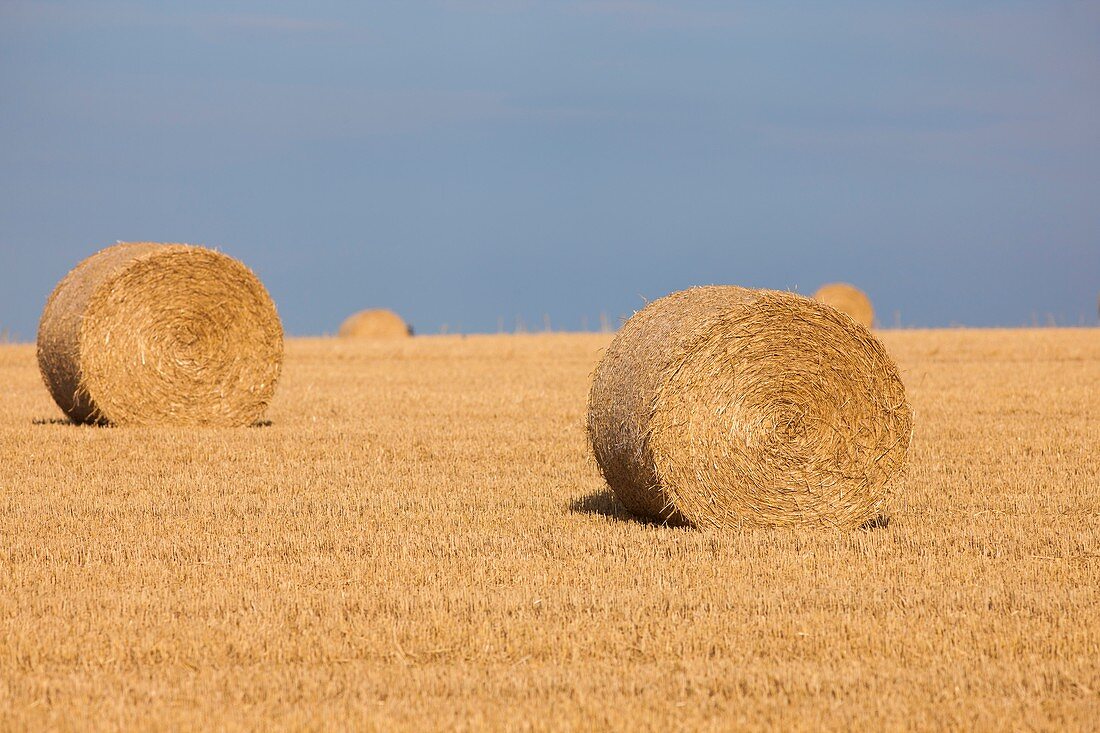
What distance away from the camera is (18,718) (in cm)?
516

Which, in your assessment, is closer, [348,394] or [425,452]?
[425,452]

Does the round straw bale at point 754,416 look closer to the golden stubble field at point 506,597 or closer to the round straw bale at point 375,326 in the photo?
the golden stubble field at point 506,597

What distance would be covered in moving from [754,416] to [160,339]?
8.52 metres

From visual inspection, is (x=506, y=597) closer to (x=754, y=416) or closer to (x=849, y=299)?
(x=754, y=416)

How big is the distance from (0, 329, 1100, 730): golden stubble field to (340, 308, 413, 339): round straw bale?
2380 cm

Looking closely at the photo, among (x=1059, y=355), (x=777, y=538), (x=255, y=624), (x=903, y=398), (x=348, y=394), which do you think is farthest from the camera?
(x=1059, y=355)

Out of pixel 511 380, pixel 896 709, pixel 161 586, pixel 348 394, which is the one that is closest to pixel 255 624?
pixel 161 586

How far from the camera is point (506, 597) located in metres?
6.85

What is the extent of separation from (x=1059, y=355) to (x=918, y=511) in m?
18.9

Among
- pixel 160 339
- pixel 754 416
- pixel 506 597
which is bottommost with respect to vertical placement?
pixel 506 597

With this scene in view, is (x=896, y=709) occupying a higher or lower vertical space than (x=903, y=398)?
lower

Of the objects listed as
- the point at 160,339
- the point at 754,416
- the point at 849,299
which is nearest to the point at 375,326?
the point at 849,299

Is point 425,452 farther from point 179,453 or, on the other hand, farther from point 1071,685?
point 1071,685

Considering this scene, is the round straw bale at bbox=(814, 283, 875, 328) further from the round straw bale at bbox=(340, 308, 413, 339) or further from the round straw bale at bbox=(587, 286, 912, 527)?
the round straw bale at bbox=(587, 286, 912, 527)
